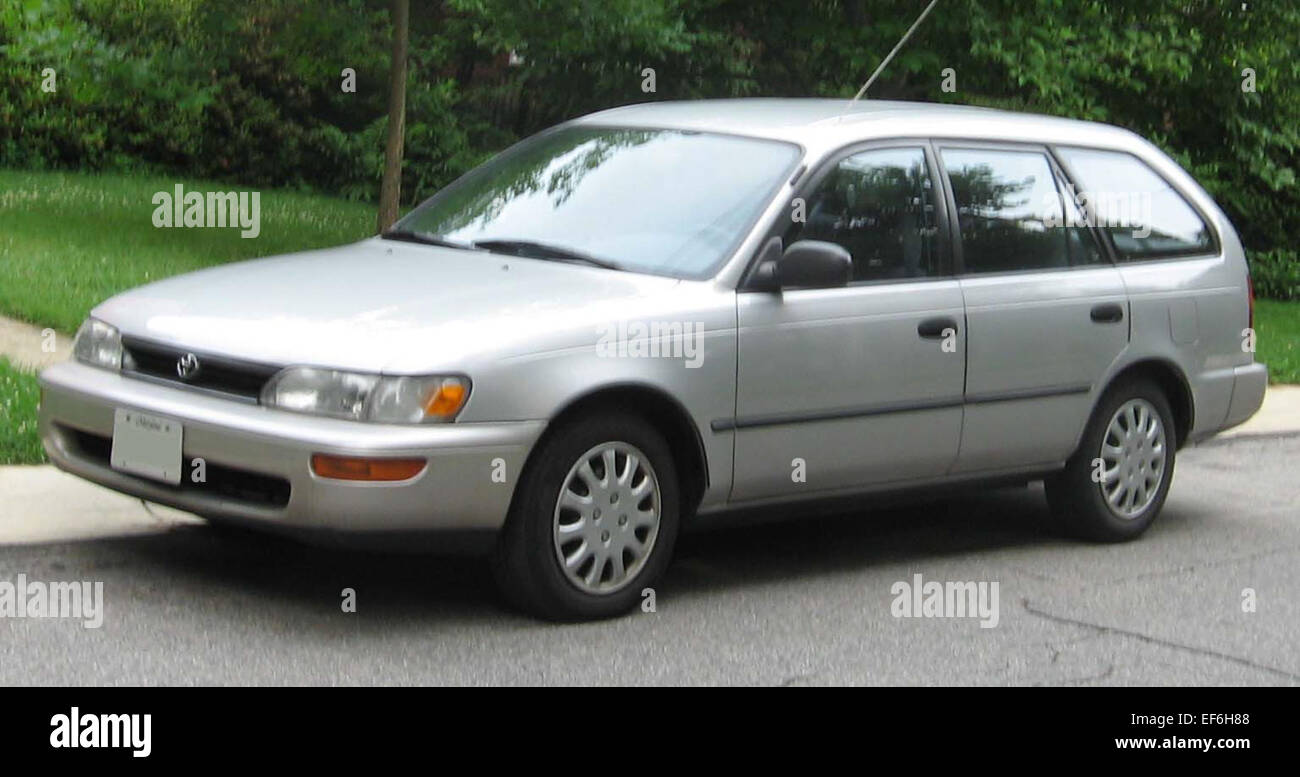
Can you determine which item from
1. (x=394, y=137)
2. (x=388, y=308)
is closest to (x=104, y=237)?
(x=394, y=137)

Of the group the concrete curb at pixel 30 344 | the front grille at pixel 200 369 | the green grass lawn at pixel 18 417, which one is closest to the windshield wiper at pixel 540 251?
the front grille at pixel 200 369

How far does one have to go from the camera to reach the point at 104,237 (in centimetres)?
1505

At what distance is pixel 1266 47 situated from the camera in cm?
1833

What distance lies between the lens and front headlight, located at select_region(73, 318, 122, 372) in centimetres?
645

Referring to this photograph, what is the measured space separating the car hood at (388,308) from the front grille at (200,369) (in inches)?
1.1

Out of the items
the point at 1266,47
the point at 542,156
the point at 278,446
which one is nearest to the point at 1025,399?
the point at 542,156

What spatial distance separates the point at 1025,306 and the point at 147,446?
329cm

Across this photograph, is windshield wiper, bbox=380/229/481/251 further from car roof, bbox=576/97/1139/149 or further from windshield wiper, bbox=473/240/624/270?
car roof, bbox=576/97/1139/149

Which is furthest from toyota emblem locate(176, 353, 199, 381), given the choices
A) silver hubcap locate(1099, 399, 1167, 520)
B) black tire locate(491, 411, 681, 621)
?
silver hubcap locate(1099, 399, 1167, 520)

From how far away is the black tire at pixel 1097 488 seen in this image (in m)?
7.94

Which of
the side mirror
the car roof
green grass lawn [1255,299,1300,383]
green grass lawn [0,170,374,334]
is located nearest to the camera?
the side mirror

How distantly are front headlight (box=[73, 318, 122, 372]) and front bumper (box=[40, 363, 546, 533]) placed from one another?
272 mm

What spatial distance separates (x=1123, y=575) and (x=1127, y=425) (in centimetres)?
75
